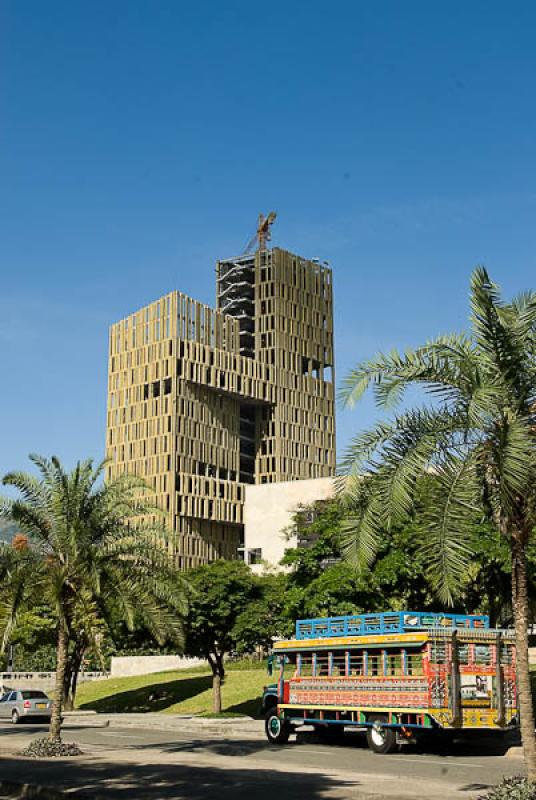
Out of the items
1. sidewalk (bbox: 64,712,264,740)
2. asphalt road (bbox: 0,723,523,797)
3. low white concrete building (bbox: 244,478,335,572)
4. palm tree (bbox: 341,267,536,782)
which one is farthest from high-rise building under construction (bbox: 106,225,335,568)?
palm tree (bbox: 341,267,536,782)

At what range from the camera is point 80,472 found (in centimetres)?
2608

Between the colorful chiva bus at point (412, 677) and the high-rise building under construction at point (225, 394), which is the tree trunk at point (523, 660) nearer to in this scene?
the colorful chiva bus at point (412, 677)

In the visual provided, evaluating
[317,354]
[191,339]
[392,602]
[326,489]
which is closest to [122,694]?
[392,602]

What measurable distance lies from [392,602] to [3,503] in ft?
55.7

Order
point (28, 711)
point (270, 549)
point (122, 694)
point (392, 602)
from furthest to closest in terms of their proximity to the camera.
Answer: point (270, 549), point (122, 694), point (28, 711), point (392, 602)

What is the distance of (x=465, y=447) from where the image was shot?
1603cm

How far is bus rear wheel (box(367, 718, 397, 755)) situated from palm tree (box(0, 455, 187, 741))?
5.65m

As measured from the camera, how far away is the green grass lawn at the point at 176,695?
155ft

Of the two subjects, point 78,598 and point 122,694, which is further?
point 122,694

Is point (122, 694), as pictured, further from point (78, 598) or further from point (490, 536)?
point (78, 598)

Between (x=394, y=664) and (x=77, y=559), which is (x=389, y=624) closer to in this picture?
(x=394, y=664)

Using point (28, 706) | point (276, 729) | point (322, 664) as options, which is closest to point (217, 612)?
point (28, 706)

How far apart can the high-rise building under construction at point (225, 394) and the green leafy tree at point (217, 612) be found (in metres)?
61.1

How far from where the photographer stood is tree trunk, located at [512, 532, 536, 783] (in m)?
14.9
